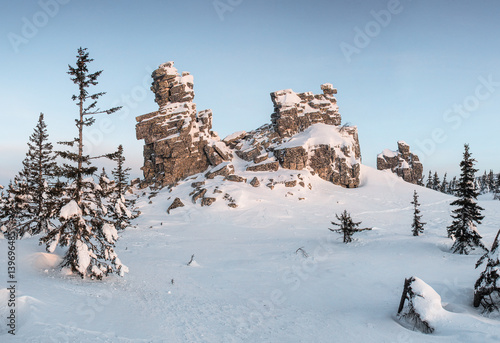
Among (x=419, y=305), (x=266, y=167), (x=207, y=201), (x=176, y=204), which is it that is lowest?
(x=176, y=204)

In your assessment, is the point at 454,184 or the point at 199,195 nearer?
the point at 199,195

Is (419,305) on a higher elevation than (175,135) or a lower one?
lower

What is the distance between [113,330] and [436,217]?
146 feet

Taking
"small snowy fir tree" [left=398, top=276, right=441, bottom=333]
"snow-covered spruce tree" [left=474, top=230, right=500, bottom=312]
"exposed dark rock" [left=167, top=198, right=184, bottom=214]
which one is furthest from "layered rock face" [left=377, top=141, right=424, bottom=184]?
"small snowy fir tree" [left=398, top=276, right=441, bottom=333]

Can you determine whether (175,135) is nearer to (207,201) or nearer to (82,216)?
(207,201)

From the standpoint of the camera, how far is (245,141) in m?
70.1

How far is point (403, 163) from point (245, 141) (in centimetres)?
4408

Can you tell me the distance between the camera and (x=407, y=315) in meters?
8.93

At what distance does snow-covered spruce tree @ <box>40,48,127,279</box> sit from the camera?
11703mm

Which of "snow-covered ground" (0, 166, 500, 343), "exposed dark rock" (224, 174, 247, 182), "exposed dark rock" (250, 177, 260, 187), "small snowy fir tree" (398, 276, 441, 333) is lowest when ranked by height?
"snow-covered ground" (0, 166, 500, 343)

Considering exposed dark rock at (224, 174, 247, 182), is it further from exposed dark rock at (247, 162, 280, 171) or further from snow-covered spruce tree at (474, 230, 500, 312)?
snow-covered spruce tree at (474, 230, 500, 312)

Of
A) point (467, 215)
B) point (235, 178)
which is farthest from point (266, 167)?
point (467, 215)

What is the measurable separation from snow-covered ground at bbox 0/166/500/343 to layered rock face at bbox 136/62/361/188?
1123 inches

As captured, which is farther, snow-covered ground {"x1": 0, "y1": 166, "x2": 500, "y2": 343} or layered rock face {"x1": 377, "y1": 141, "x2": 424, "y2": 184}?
layered rock face {"x1": 377, "y1": 141, "x2": 424, "y2": 184}
